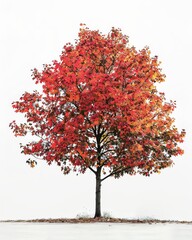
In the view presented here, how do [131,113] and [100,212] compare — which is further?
[100,212]

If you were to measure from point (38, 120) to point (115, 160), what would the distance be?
556 cm

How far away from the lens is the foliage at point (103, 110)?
2970 cm

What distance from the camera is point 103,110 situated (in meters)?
29.5

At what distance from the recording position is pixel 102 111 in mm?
29781

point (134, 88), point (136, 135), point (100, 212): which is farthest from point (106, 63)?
point (100, 212)

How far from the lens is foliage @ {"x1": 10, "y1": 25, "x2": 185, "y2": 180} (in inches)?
1169

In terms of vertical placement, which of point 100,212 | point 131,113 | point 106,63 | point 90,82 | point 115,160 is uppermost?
point 106,63

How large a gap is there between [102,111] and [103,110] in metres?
0.29

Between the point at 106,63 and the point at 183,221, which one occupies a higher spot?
the point at 106,63

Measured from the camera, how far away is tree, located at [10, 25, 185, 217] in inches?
1169

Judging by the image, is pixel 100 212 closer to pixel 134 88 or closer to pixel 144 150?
pixel 144 150

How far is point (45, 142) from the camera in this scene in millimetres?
31906

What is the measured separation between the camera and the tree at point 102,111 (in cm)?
2970
